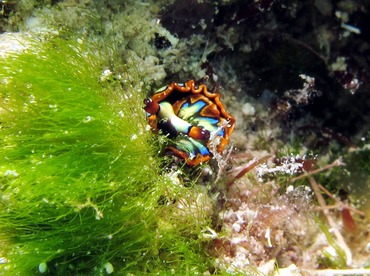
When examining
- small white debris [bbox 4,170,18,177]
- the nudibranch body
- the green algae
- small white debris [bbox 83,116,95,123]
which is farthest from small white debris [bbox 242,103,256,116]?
small white debris [bbox 4,170,18,177]

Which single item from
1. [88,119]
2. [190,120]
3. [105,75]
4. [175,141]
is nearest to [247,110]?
[190,120]

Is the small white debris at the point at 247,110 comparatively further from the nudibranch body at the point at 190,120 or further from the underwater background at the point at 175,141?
the nudibranch body at the point at 190,120

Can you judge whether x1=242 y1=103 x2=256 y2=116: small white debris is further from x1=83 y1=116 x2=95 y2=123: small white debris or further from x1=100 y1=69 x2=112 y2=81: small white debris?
x1=83 y1=116 x2=95 y2=123: small white debris

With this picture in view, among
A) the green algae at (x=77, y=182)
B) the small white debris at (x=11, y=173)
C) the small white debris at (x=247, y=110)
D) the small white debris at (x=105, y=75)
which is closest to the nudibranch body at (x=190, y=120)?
the green algae at (x=77, y=182)

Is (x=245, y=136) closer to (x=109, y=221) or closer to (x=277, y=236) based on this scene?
A: (x=277, y=236)

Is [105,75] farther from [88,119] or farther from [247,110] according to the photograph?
[247,110]

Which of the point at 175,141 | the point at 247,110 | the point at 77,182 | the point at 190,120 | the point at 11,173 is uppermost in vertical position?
the point at 247,110

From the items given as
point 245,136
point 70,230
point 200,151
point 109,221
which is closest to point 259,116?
point 245,136
